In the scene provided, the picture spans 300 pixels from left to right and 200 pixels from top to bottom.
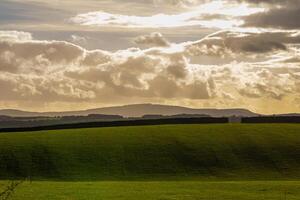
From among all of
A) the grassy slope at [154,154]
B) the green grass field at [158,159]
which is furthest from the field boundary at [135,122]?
the grassy slope at [154,154]

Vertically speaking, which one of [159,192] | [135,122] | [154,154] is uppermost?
[135,122]

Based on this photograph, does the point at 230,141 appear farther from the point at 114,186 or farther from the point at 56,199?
the point at 56,199

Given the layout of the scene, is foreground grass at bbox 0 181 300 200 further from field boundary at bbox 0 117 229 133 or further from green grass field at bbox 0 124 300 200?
field boundary at bbox 0 117 229 133

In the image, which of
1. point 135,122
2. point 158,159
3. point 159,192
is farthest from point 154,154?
point 135,122

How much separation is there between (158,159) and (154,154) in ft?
7.15

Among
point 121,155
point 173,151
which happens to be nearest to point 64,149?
point 121,155

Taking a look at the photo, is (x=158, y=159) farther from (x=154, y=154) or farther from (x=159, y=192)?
(x=159, y=192)

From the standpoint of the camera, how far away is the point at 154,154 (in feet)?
254

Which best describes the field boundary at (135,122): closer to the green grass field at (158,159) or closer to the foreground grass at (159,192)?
the green grass field at (158,159)

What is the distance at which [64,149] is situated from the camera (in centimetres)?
8019

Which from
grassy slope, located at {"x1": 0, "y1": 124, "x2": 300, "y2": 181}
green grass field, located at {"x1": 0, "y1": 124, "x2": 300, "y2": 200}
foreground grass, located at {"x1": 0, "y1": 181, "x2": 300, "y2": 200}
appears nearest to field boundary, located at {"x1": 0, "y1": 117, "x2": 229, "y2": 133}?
green grass field, located at {"x1": 0, "y1": 124, "x2": 300, "y2": 200}

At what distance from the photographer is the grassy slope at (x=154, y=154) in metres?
70.2

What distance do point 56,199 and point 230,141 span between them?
4825cm

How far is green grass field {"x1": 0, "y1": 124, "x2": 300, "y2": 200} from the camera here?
58094 mm
